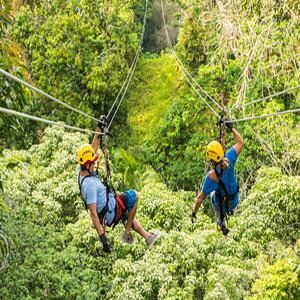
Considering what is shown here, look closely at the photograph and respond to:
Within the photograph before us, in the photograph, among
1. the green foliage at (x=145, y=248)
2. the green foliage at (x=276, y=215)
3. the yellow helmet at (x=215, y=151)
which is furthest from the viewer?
the green foliage at (x=276, y=215)

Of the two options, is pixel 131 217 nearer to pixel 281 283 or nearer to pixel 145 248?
pixel 281 283

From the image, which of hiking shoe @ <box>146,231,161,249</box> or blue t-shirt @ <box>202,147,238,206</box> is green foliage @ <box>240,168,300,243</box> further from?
blue t-shirt @ <box>202,147,238,206</box>

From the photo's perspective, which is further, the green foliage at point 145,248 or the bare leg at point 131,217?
the green foliage at point 145,248

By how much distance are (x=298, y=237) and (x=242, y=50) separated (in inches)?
155

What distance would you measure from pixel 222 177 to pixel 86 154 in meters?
1.09

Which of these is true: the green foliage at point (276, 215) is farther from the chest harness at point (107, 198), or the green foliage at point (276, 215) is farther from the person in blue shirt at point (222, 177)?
the chest harness at point (107, 198)

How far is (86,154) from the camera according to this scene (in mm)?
4648

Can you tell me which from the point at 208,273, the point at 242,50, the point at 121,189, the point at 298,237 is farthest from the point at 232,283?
the point at 242,50

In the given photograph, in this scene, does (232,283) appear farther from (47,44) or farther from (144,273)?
(47,44)

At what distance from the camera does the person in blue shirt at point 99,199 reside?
4695 millimetres

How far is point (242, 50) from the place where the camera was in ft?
37.0

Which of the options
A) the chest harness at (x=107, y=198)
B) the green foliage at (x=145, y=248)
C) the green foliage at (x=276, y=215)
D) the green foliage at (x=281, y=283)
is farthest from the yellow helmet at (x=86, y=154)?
the green foliage at (x=276, y=215)

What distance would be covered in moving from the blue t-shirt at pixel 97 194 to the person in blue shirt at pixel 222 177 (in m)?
0.76

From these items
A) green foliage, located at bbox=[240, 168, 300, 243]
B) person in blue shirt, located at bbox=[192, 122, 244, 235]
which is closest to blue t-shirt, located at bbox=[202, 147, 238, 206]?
person in blue shirt, located at bbox=[192, 122, 244, 235]
